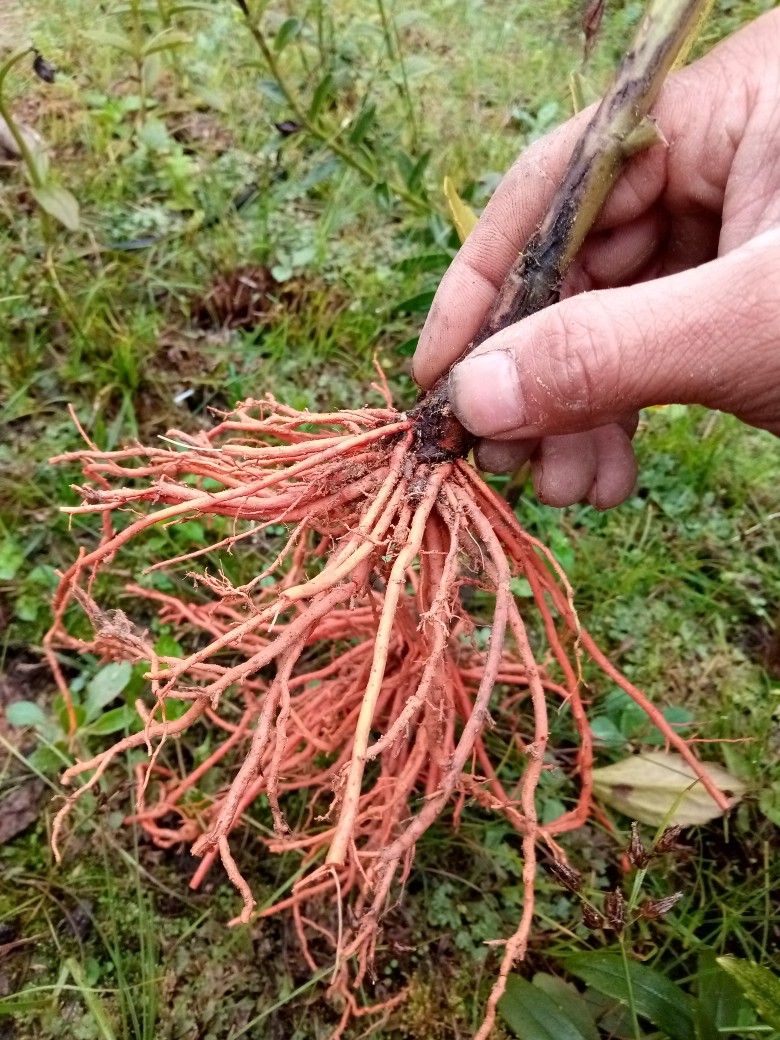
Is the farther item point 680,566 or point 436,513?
point 680,566

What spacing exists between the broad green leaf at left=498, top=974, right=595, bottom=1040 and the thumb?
0.74m

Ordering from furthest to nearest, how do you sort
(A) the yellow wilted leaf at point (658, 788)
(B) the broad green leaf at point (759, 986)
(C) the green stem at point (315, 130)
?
(C) the green stem at point (315, 130)
(A) the yellow wilted leaf at point (658, 788)
(B) the broad green leaf at point (759, 986)

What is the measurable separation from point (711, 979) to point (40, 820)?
101 cm

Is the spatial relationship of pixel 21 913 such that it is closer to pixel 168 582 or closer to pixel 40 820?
pixel 40 820

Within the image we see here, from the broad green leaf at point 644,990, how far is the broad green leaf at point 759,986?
0.46ft

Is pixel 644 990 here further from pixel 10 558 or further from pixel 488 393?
pixel 10 558

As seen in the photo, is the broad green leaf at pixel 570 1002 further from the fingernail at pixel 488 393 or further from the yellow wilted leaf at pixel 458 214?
the yellow wilted leaf at pixel 458 214

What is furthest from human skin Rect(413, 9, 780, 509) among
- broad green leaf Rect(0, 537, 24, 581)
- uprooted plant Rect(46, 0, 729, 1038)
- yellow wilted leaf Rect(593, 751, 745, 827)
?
broad green leaf Rect(0, 537, 24, 581)

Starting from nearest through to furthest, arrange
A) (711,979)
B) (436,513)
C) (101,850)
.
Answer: (711,979)
(436,513)
(101,850)

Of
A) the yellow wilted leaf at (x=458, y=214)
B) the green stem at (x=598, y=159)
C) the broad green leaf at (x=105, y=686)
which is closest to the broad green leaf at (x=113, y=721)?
the broad green leaf at (x=105, y=686)

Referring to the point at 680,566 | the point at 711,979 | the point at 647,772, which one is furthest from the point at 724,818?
the point at 680,566

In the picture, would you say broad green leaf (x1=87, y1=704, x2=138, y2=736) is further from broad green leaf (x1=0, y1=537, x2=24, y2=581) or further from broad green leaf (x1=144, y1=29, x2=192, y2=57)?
broad green leaf (x1=144, y1=29, x2=192, y2=57)

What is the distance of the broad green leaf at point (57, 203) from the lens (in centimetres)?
170

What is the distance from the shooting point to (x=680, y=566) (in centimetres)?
165
